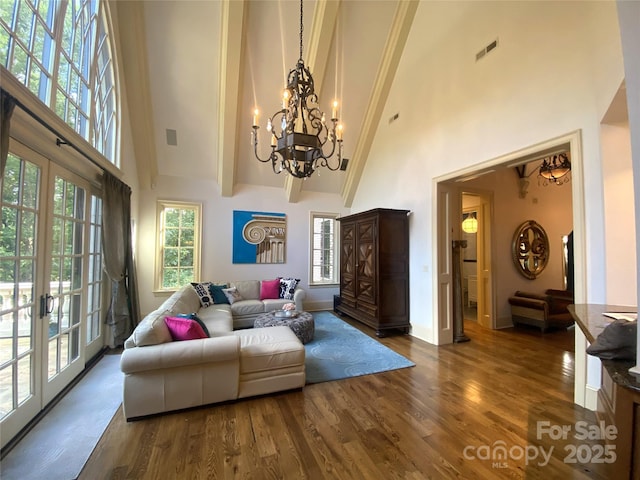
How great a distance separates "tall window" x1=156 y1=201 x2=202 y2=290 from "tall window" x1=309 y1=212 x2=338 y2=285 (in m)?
2.62

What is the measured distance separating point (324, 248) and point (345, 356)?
Result: 342 centimetres

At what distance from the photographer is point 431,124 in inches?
165

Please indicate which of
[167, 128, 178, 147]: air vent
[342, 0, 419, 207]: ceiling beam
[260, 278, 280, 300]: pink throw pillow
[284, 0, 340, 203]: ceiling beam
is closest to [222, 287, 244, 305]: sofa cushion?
[260, 278, 280, 300]: pink throw pillow

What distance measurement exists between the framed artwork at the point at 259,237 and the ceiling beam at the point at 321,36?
286cm

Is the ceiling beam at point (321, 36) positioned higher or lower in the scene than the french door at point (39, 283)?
higher

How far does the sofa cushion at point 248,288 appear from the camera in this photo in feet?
17.4

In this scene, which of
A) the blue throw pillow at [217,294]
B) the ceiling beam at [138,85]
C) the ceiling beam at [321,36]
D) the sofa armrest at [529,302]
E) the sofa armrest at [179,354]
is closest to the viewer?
the sofa armrest at [179,354]

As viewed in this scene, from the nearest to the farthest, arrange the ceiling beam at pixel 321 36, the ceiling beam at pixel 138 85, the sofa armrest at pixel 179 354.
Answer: the sofa armrest at pixel 179 354 → the ceiling beam at pixel 138 85 → the ceiling beam at pixel 321 36

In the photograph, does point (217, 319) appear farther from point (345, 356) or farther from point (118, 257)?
point (345, 356)

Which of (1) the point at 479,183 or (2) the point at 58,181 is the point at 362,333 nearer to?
(1) the point at 479,183

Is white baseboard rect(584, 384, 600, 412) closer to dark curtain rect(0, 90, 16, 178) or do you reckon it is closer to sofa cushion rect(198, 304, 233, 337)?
sofa cushion rect(198, 304, 233, 337)

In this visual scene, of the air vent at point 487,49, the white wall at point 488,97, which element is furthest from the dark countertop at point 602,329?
the air vent at point 487,49

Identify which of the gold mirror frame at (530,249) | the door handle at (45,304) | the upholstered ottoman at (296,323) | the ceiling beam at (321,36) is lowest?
the upholstered ottoman at (296,323)

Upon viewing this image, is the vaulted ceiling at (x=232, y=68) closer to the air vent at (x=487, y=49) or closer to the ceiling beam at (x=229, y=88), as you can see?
the ceiling beam at (x=229, y=88)
